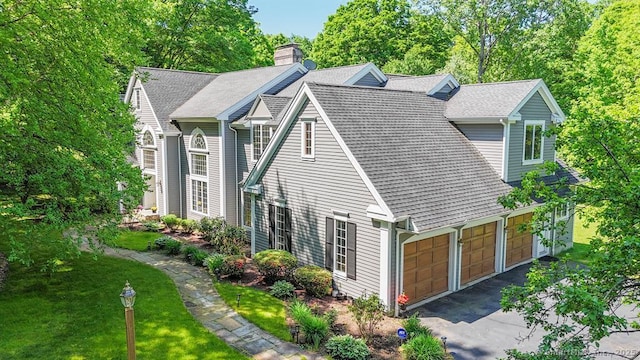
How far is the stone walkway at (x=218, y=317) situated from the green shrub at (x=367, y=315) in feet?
5.26

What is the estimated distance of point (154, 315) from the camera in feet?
42.7

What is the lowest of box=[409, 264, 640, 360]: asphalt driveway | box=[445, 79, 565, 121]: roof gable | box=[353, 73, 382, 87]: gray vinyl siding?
box=[409, 264, 640, 360]: asphalt driveway

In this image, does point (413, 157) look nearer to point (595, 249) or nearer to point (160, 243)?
point (595, 249)

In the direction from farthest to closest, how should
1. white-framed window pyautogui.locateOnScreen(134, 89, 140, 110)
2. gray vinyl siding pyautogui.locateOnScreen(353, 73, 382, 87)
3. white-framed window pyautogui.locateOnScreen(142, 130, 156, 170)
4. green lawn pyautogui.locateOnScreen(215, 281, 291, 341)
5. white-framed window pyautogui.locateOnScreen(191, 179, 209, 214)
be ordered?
white-framed window pyautogui.locateOnScreen(134, 89, 140, 110)
white-framed window pyautogui.locateOnScreen(142, 130, 156, 170)
white-framed window pyautogui.locateOnScreen(191, 179, 209, 214)
gray vinyl siding pyautogui.locateOnScreen(353, 73, 382, 87)
green lawn pyautogui.locateOnScreen(215, 281, 291, 341)

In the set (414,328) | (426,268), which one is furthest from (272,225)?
(414,328)

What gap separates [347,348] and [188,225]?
1481 cm

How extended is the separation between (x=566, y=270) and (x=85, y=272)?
1564 centimetres

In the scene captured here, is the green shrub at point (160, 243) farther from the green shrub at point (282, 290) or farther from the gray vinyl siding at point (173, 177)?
the green shrub at point (282, 290)

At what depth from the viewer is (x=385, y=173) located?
46.6 ft

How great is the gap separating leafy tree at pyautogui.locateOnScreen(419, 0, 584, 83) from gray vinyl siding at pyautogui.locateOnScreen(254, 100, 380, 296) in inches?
1002

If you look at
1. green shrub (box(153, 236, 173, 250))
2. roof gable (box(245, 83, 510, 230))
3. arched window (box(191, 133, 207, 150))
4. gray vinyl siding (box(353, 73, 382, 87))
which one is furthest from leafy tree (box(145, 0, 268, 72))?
roof gable (box(245, 83, 510, 230))

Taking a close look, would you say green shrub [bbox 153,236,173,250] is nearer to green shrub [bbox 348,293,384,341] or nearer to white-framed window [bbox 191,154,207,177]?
white-framed window [bbox 191,154,207,177]

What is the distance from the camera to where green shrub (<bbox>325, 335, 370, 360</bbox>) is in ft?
35.5

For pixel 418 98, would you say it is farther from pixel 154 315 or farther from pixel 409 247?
pixel 154 315
